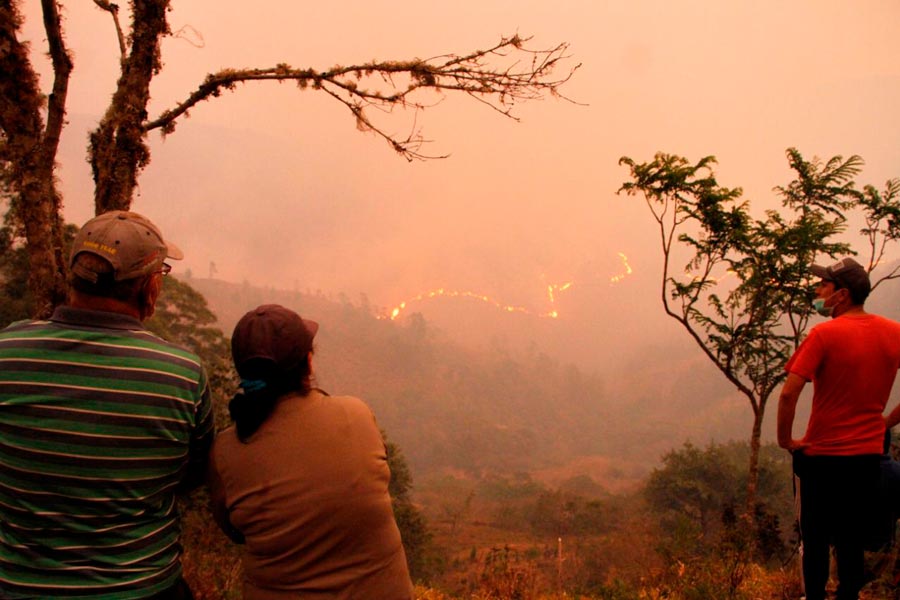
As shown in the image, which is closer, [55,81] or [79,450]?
[79,450]

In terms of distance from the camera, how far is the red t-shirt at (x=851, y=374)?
263cm

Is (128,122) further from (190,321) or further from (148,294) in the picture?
(190,321)

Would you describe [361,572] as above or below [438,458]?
above

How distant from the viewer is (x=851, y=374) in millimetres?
2637

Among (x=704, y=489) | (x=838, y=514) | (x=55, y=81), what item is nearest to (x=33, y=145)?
(x=55, y=81)

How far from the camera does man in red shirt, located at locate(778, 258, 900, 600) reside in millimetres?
2639

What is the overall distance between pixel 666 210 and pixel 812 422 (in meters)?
5.49

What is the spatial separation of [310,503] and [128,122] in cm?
271

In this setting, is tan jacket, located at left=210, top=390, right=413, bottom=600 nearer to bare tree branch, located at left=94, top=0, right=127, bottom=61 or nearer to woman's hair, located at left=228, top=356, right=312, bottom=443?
woman's hair, located at left=228, top=356, right=312, bottom=443

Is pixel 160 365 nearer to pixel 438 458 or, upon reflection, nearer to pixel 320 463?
pixel 320 463

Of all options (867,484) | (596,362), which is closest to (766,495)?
(867,484)

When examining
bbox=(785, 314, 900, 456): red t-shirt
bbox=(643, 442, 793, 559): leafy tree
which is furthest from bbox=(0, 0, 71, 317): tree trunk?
bbox=(643, 442, 793, 559): leafy tree

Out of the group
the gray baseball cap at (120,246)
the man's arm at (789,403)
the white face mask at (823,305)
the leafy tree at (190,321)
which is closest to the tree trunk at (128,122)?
the gray baseball cap at (120,246)

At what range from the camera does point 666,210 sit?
7754 millimetres
